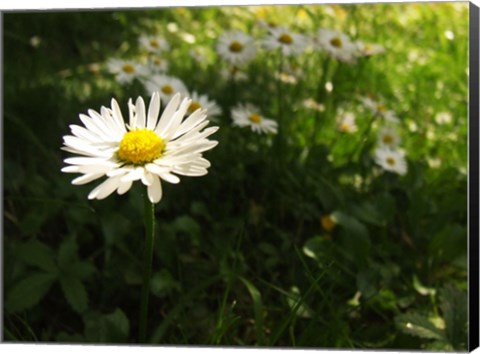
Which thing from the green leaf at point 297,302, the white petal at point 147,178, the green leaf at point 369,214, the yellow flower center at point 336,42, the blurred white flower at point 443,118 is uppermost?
the white petal at point 147,178

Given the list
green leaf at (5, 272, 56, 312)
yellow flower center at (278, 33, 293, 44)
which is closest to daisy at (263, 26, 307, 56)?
yellow flower center at (278, 33, 293, 44)

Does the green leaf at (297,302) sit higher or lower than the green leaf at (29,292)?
lower

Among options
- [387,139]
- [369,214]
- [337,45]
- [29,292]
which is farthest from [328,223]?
[29,292]

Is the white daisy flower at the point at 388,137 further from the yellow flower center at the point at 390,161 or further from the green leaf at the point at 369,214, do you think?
the green leaf at the point at 369,214

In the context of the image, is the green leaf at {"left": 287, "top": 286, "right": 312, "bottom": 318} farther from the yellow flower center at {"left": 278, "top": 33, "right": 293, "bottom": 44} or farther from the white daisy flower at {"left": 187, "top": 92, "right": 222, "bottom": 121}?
the yellow flower center at {"left": 278, "top": 33, "right": 293, "bottom": 44}

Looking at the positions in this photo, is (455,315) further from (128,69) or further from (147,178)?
(128,69)

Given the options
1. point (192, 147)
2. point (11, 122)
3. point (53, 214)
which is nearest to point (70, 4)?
point (53, 214)

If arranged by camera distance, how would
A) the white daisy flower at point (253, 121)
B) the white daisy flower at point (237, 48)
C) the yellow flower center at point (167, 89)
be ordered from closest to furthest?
the white daisy flower at point (253, 121) < the yellow flower center at point (167, 89) < the white daisy flower at point (237, 48)

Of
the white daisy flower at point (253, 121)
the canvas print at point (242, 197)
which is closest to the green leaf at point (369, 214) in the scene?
the canvas print at point (242, 197)
